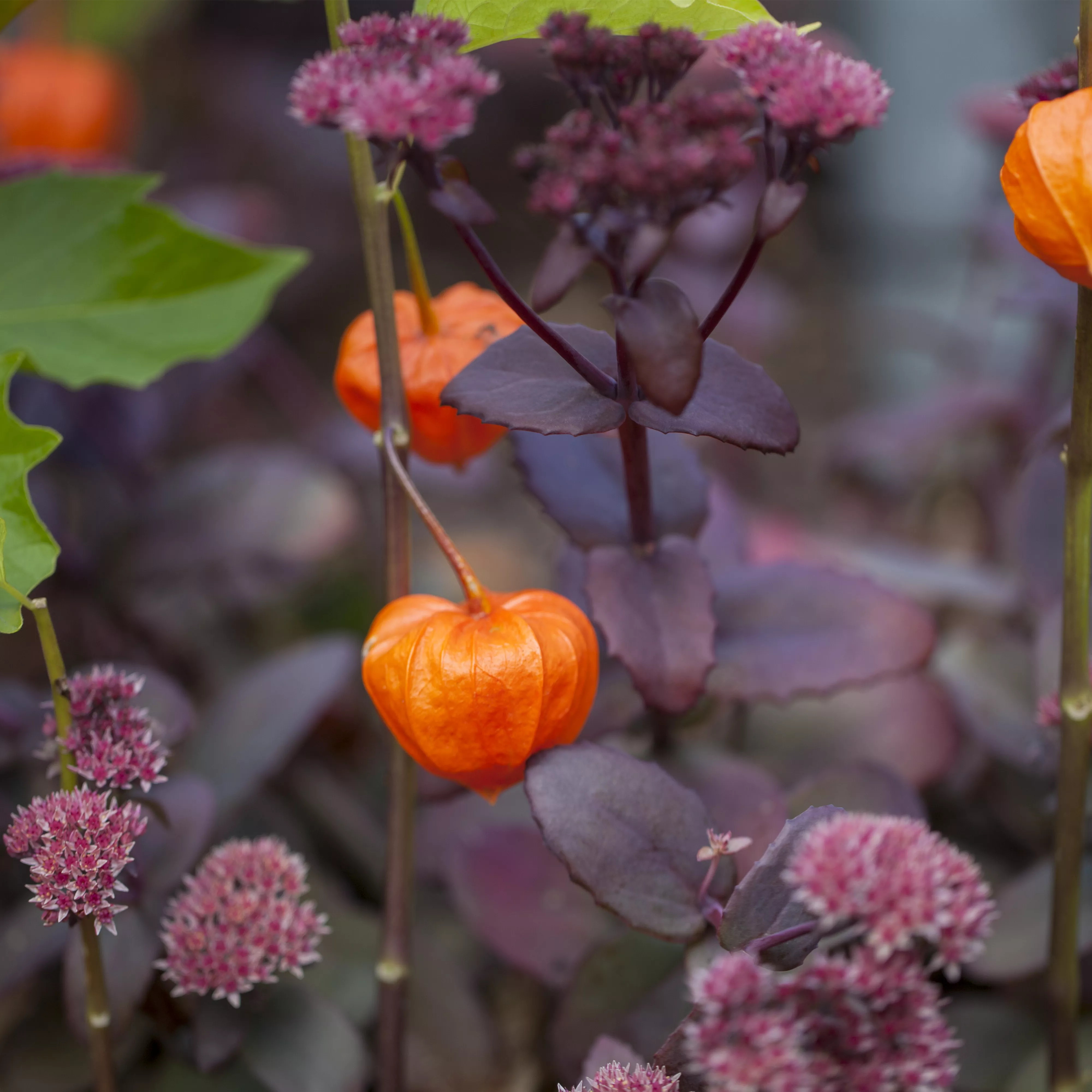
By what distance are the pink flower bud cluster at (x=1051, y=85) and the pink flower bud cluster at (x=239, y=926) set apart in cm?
48

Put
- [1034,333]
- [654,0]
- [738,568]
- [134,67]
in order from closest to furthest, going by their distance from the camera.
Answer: [654,0], [738,568], [1034,333], [134,67]

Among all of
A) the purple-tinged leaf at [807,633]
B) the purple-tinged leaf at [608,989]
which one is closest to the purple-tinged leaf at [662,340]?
the purple-tinged leaf at [807,633]

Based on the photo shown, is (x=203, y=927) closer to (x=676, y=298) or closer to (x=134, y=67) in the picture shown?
(x=676, y=298)

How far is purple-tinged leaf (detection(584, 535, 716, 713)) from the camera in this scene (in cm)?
51

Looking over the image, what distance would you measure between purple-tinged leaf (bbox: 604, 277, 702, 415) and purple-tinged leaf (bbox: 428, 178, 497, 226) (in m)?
0.06

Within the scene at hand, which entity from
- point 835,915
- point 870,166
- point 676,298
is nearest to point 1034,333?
point 870,166

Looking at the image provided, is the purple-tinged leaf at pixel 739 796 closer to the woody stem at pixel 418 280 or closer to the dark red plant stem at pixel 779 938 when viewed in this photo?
the dark red plant stem at pixel 779 938

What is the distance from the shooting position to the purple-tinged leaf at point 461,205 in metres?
0.40

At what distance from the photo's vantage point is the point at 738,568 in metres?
0.69

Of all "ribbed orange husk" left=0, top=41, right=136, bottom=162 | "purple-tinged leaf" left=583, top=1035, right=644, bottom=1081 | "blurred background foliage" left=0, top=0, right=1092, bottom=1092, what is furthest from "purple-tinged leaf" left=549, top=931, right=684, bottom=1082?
"ribbed orange husk" left=0, top=41, right=136, bottom=162

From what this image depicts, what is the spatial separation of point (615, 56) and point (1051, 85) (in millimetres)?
206

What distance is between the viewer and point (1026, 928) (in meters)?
0.62

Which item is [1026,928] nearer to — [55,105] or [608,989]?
[608,989]

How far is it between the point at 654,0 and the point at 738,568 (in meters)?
0.35
